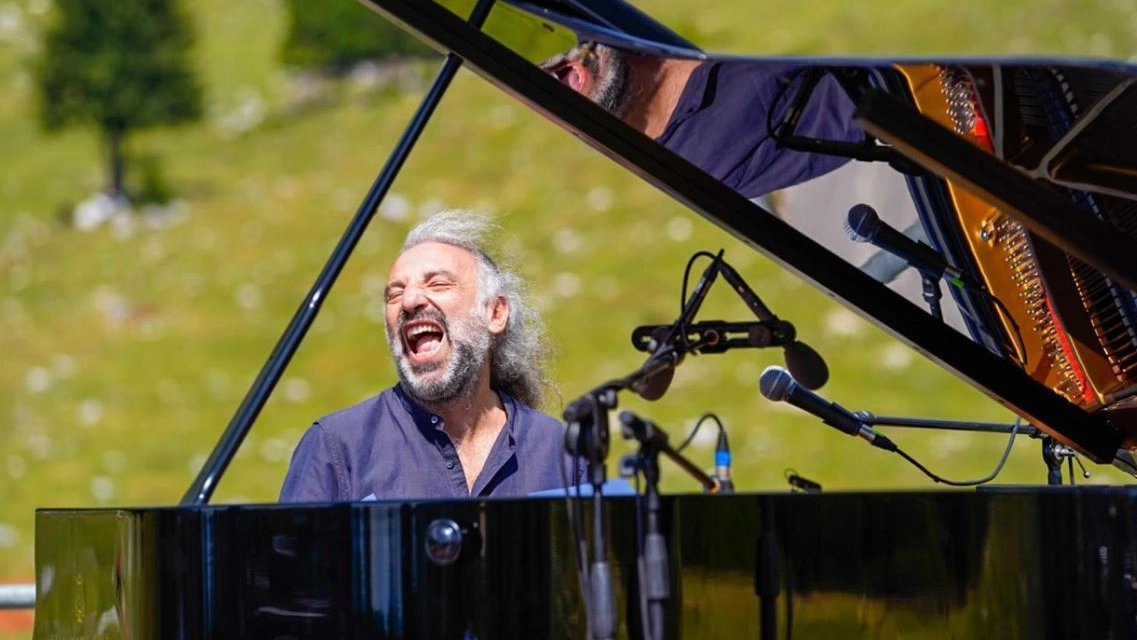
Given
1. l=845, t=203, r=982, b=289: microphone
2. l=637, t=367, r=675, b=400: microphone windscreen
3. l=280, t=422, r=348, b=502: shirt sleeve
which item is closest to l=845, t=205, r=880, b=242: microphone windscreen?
l=845, t=203, r=982, b=289: microphone

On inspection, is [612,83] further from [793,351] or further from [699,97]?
[793,351]

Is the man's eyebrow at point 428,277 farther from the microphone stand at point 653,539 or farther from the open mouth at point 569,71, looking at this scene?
the microphone stand at point 653,539

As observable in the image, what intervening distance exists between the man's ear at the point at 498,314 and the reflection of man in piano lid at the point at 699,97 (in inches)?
35.3

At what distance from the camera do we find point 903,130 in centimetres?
250

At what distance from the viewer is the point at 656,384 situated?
264cm

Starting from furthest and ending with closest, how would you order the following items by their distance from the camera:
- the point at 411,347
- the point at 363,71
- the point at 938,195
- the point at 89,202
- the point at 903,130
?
1. the point at 363,71
2. the point at 89,202
3. the point at 411,347
4. the point at 938,195
5. the point at 903,130

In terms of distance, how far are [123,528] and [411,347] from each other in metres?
1.16

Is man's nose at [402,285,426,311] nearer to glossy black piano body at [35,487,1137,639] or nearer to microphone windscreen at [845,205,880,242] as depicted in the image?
microphone windscreen at [845,205,880,242]

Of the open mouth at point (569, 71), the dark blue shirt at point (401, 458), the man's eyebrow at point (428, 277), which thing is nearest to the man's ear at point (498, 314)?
the man's eyebrow at point (428, 277)

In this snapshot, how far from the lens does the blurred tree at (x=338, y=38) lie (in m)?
29.6

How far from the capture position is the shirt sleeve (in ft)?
11.5

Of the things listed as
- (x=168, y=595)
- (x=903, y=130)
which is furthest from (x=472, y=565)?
(x=903, y=130)

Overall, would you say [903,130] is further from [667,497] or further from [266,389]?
[266,389]

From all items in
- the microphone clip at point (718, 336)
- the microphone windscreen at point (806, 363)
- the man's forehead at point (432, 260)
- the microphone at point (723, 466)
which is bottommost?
the microphone at point (723, 466)
